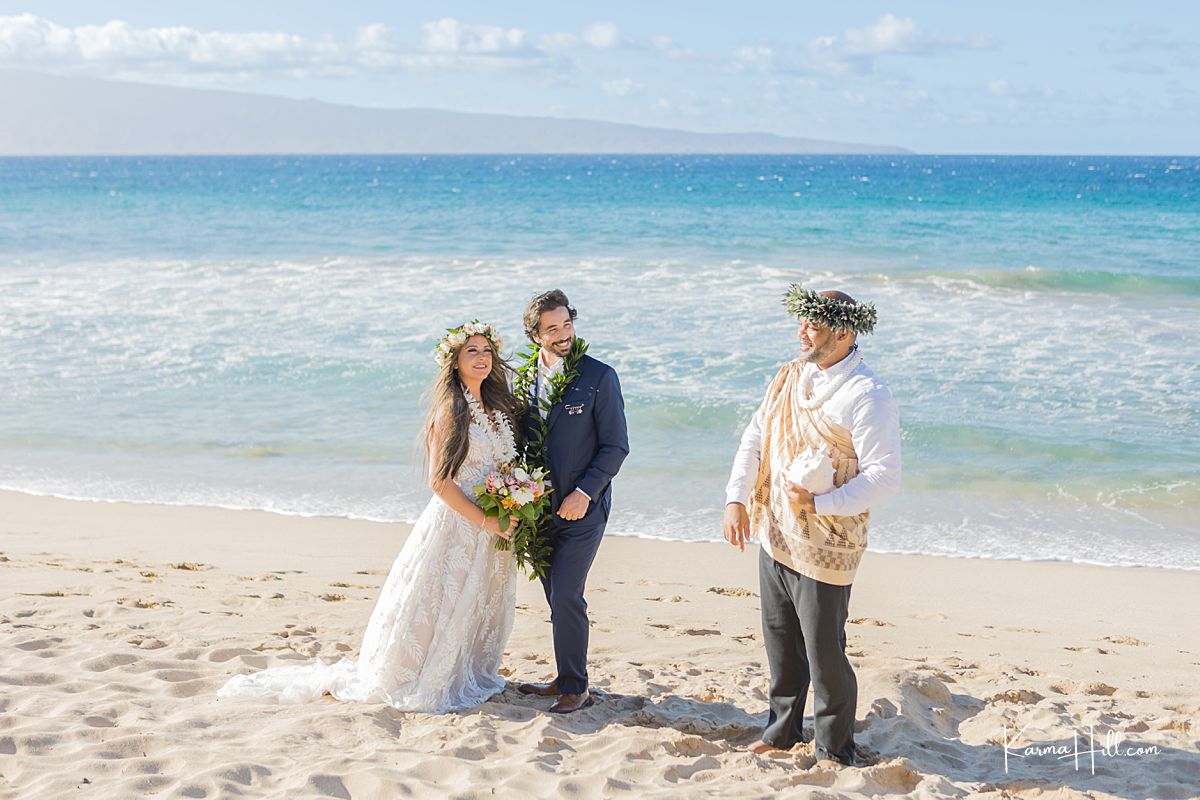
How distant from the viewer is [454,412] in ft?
15.7

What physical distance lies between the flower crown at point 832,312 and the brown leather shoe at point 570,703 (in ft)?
6.48

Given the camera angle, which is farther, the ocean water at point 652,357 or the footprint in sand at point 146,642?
the ocean water at point 652,357

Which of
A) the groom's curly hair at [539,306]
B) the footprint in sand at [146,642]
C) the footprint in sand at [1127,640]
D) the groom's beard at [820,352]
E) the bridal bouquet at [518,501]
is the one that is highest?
the groom's curly hair at [539,306]

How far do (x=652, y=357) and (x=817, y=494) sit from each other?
10.3 m

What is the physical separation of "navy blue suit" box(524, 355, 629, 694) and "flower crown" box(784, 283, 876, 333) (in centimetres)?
99

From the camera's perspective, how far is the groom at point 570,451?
4.74 m

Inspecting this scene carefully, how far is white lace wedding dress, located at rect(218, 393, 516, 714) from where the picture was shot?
4.82m

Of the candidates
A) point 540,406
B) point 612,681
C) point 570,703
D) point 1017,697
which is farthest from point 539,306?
point 1017,697

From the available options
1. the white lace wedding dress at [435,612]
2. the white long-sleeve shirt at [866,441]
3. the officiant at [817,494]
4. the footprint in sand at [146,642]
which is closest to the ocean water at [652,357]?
the footprint in sand at [146,642]

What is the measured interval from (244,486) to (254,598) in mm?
3363

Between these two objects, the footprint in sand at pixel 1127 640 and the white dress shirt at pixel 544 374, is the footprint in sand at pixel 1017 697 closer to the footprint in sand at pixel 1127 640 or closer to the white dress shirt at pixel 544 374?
the footprint in sand at pixel 1127 640

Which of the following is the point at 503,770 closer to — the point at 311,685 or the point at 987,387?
the point at 311,685

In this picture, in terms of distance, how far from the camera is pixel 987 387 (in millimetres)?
12625

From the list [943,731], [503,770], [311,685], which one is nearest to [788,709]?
[943,731]
